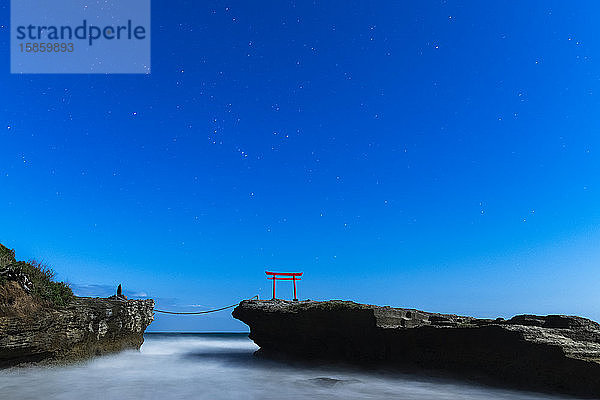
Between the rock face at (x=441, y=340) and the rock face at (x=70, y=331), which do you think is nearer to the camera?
the rock face at (x=441, y=340)

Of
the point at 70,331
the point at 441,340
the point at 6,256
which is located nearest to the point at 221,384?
the point at 70,331

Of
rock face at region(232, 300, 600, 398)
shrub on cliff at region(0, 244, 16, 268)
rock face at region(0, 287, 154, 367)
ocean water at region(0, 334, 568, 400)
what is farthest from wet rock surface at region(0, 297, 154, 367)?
rock face at region(232, 300, 600, 398)

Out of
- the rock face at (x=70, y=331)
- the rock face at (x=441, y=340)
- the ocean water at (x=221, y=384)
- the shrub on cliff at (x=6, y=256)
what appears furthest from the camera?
the shrub on cliff at (x=6, y=256)

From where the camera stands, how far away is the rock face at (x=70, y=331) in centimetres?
1043

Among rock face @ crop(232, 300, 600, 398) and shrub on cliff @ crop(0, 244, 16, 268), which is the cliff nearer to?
shrub on cliff @ crop(0, 244, 16, 268)

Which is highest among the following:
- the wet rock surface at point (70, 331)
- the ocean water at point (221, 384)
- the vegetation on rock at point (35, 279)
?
the vegetation on rock at point (35, 279)

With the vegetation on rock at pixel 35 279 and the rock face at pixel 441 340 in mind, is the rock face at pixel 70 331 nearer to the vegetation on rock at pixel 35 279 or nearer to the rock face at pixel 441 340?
the vegetation on rock at pixel 35 279

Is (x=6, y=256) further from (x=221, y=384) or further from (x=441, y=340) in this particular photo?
(x=441, y=340)

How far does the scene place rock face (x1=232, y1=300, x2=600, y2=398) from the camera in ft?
31.6

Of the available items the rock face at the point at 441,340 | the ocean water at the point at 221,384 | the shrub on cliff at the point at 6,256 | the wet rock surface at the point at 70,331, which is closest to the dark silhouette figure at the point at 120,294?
the wet rock surface at the point at 70,331

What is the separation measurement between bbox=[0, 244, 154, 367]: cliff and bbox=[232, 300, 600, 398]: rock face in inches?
229

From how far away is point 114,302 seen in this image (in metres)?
14.4

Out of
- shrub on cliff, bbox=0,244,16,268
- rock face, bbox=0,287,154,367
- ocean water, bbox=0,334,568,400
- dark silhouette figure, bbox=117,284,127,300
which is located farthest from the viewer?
dark silhouette figure, bbox=117,284,127,300

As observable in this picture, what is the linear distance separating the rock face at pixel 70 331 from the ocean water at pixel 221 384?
1.29 ft
